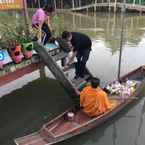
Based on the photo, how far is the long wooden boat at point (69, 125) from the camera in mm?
6289

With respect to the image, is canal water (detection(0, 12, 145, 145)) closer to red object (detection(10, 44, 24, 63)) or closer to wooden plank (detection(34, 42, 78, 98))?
wooden plank (detection(34, 42, 78, 98))

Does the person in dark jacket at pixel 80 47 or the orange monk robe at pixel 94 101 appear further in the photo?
the person in dark jacket at pixel 80 47

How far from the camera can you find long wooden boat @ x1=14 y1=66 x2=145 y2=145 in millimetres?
6289

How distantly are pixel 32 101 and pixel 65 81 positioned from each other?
1.60m

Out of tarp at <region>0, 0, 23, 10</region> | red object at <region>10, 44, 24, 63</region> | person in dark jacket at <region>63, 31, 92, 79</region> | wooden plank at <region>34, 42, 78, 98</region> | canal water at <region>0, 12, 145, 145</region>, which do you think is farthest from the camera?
person in dark jacket at <region>63, 31, 92, 79</region>

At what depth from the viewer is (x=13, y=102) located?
8906 millimetres

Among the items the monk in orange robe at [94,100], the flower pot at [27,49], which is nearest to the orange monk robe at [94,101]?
the monk in orange robe at [94,100]

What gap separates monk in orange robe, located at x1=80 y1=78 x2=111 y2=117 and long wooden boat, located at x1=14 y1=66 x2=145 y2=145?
13 centimetres

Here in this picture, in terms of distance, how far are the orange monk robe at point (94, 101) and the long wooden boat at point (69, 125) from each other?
0.43ft

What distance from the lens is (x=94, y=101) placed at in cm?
693

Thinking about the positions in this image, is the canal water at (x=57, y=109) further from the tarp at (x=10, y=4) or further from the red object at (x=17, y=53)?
the tarp at (x=10, y=4)

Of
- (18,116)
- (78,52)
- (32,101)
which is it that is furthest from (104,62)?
(18,116)

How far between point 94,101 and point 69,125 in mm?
780

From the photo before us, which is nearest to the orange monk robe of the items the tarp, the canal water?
the canal water
